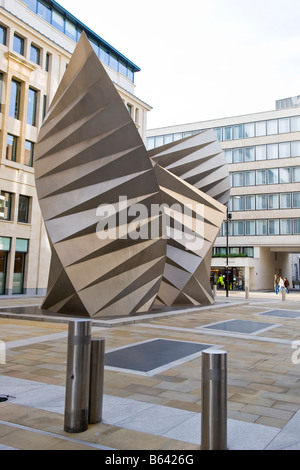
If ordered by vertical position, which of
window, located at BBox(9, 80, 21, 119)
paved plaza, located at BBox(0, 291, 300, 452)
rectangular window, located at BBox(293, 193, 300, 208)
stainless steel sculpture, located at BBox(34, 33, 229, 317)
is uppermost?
window, located at BBox(9, 80, 21, 119)

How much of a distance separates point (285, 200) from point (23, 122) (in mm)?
34214

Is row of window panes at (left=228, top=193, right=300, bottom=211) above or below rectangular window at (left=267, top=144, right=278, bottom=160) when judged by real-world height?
below

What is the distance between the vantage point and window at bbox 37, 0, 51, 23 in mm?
33375

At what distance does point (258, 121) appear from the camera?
179ft

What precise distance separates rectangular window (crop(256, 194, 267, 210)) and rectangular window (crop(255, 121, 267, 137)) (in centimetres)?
817

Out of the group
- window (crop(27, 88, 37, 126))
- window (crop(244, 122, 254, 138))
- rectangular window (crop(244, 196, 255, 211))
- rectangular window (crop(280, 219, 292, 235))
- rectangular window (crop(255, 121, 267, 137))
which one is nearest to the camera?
window (crop(27, 88, 37, 126))

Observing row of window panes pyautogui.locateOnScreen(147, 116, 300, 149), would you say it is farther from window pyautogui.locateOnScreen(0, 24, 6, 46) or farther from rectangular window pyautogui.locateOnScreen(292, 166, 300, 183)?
window pyautogui.locateOnScreen(0, 24, 6, 46)

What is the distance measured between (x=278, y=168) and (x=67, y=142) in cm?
4315

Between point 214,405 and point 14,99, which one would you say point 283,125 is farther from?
point 214,405

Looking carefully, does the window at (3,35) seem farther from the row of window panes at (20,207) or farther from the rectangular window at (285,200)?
the rectangular window at (285,200)

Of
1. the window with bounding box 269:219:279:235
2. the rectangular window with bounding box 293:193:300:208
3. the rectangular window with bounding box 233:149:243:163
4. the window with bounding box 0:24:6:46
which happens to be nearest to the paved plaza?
the window with bounding box 0:24:6:46

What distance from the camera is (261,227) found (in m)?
52.7

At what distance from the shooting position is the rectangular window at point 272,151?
53069mm

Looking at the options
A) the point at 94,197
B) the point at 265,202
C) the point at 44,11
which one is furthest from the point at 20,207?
the point at 265,202
